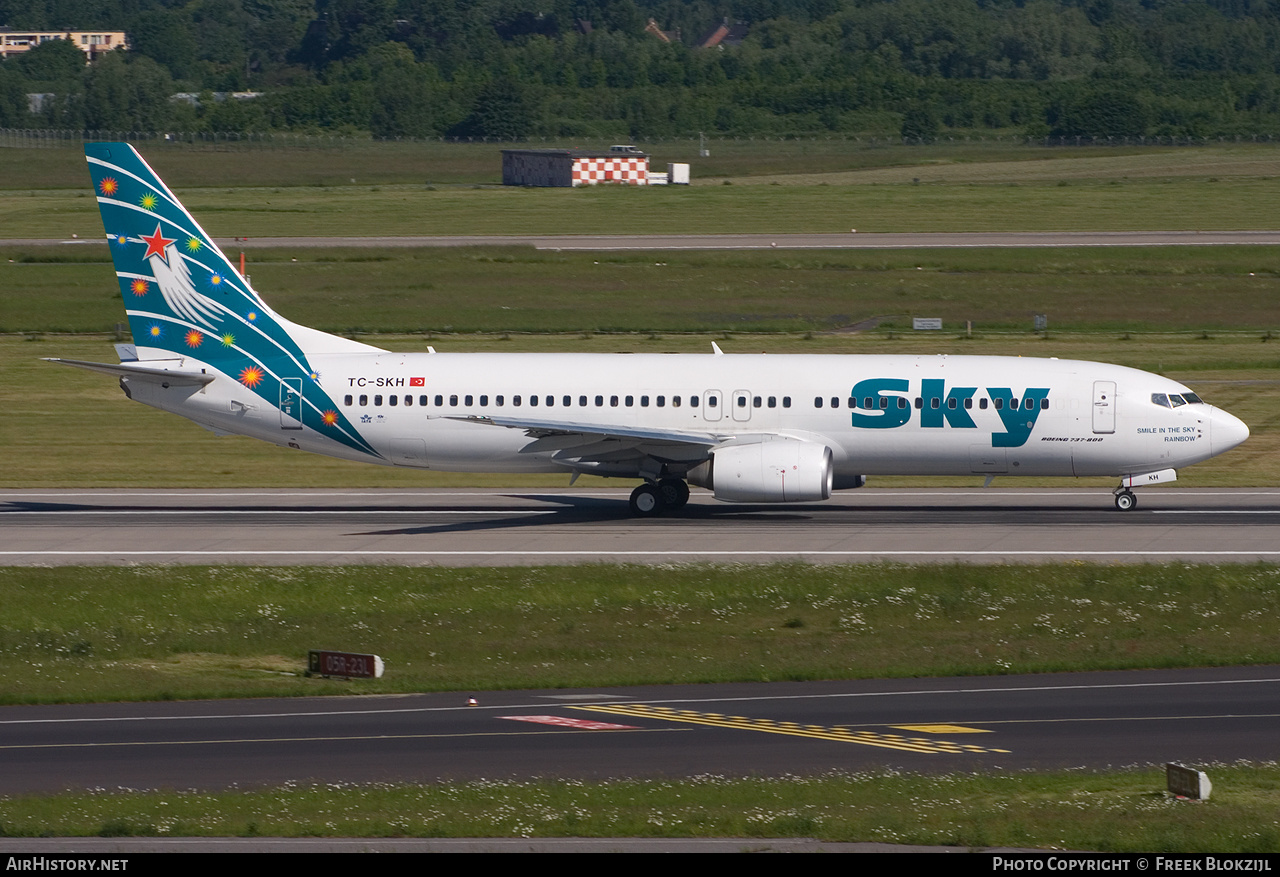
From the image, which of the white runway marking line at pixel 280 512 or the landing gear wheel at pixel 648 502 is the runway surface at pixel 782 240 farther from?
the landing gear wheel at pixel 648 502

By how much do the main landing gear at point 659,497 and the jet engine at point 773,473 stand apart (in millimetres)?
2470

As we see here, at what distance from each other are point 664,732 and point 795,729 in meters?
2.04

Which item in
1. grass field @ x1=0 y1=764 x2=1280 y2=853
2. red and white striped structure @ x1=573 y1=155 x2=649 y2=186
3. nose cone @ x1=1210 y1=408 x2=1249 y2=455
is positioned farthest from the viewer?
red and white striped structure @ x1=573 y1=155 x2=649 y2=186

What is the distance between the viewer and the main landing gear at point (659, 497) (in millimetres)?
46094

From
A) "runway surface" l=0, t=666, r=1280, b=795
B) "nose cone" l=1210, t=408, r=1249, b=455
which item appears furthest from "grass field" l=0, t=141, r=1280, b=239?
"runway surface" l=0, t=666, r=1280, b=795

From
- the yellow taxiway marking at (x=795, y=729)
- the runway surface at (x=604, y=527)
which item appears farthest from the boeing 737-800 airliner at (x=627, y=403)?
the yellow taxiway marking at (x=795, y=729)

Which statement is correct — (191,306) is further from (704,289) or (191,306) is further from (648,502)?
(704,289)

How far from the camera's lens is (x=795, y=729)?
2605 cm

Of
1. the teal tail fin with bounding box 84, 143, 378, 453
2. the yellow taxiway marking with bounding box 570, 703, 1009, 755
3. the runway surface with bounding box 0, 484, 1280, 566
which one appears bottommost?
the runway surface with bounding box 0, 484, 1280, 566

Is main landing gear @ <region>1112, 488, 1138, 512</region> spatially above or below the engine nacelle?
below

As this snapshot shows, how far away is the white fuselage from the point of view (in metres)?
44.5

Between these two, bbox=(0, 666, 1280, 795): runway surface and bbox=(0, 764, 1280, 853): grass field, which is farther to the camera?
bbox=(0, 666, 1280, 795): runway surface

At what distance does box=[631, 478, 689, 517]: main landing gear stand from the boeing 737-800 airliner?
6cm

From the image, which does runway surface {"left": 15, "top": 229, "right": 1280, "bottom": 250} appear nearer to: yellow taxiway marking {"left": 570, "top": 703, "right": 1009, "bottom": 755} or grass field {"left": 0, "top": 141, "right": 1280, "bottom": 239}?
grass field {"left": 0, "top": 141, "right": 1280, "bottom": 239}
